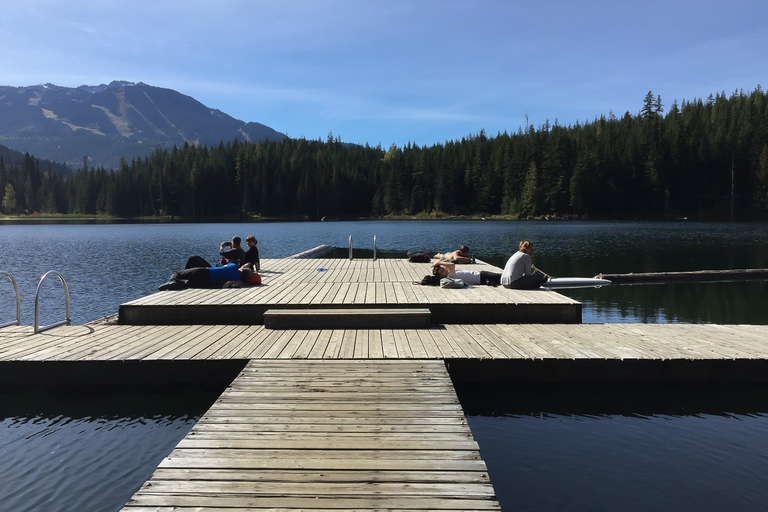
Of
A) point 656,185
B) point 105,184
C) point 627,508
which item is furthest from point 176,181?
point 627,508

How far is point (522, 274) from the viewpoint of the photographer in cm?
1080

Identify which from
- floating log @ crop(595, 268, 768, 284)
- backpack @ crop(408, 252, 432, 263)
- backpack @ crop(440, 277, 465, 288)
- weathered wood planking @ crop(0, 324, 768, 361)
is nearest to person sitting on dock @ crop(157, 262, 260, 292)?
weathered wood planking @ crop(0, 324, 768, 361)

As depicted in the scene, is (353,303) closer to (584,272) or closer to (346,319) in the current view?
(346,319)

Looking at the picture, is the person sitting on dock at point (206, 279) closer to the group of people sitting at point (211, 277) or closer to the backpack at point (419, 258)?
the group of people sitting at point (211, 277)

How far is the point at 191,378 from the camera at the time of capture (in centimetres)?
665

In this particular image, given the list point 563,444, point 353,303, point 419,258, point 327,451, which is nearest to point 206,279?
point 353,303

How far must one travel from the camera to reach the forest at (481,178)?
86312mm

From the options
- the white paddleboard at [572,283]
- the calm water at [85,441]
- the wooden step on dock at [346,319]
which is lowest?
the calm water at [85,441]

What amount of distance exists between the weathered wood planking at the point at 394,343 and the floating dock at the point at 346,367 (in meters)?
0.03

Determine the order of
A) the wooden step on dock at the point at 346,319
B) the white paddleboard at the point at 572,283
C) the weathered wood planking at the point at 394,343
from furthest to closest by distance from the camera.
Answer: the white paddleboard at the point at 572,283, the wooden step on dock at the point at 346,319, the weathered wood planking at the point at 394,343

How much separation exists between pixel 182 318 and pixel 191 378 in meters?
2.50

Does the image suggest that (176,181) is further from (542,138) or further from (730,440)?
(730,440)

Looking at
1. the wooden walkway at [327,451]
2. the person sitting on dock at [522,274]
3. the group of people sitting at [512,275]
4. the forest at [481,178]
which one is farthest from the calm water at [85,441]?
the forest at [481,178]

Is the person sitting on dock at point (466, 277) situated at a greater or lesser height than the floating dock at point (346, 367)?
greater
